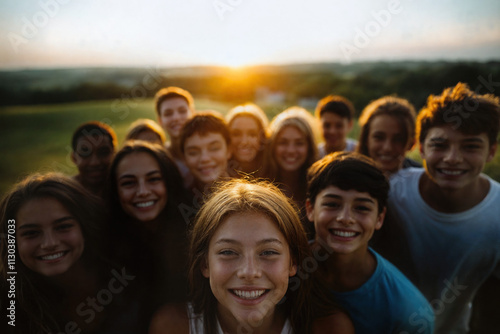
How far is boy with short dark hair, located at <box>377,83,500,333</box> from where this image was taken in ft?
8.99

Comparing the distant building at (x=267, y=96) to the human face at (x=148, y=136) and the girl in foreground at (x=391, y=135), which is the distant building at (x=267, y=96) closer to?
the human face at (x=148, y=136)

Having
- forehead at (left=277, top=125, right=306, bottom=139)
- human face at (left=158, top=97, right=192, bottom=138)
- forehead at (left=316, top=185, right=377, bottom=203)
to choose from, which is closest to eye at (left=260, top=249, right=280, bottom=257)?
forehead at (left=316, top=185, right=377, bottom=203)

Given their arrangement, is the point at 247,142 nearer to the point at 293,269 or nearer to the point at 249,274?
the point at 293,269

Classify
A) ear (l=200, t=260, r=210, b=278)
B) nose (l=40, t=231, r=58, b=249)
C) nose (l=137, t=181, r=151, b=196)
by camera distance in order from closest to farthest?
1. ear (l=200, t=260, r=210, b=278)
2. nose (l=40, t=231, r=58, b=249)
3. nose (l=137, t=181, r=151, b=196)

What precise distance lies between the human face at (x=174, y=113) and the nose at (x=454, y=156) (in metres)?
3.34

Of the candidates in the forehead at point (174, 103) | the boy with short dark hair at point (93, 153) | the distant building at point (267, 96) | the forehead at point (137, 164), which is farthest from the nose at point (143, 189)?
the distant building at point (267, 96)

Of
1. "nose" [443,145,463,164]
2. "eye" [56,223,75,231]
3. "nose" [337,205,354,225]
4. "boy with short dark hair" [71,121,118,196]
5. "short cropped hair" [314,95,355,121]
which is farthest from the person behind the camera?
"short cropped hair" [314,95,355,121]

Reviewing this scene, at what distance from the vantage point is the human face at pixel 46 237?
8.09 feet

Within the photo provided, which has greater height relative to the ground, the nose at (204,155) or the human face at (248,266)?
the nose at (204,155)

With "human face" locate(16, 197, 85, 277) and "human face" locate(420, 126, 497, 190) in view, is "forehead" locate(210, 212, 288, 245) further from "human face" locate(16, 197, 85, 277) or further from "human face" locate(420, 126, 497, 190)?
"human face" locate(420, 126, 497, 190)

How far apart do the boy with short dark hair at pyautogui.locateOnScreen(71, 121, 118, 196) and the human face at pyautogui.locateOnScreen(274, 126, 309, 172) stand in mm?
1959

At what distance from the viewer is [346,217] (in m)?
2.32

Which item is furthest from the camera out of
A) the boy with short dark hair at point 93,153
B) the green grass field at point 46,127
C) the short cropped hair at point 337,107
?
the green grass field at point 46,127

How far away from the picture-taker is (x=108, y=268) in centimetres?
282
